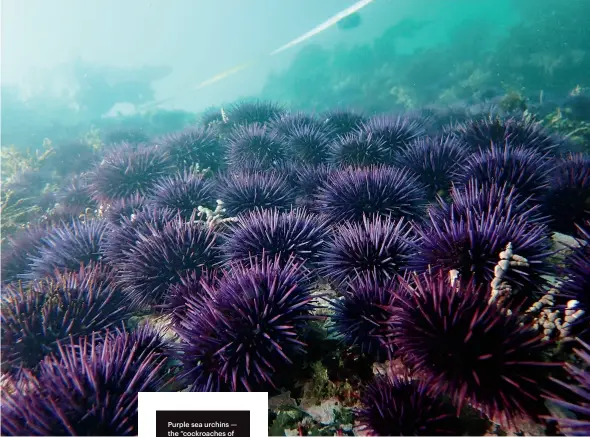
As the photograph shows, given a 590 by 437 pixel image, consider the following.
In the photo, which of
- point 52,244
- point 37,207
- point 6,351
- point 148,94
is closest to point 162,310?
point 6,351

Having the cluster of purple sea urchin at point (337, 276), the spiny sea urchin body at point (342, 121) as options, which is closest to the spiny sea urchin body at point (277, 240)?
the cluster of purple sea urchin at point (337, 276)

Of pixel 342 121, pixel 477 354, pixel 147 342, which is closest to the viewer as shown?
pixel 477 354

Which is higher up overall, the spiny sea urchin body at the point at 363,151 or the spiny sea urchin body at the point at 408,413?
the spiny sea urchin body at the point at 363,151

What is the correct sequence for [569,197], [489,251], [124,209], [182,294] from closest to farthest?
1. [489,251]
2. [182,294]
3. [569,197]
4. [124,209]

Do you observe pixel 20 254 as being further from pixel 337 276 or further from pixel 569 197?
pixel 569 197

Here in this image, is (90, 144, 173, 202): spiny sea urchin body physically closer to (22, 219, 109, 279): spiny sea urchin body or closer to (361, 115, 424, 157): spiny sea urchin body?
(22, 219, 109, 279): spiny sea urchin body

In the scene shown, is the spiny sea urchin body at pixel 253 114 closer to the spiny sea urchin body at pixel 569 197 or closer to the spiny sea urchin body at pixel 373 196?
the spiny sea urchin body at pixel 373 196

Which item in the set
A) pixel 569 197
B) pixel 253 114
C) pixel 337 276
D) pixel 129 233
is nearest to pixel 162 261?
pixel 129 233
